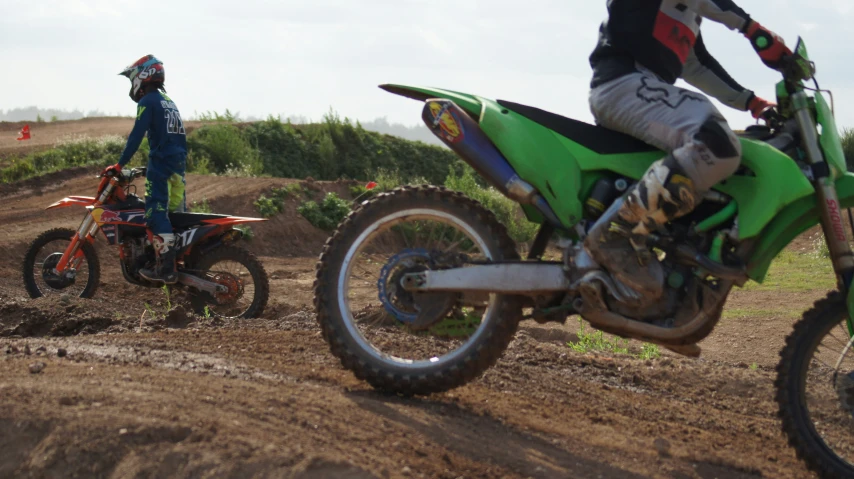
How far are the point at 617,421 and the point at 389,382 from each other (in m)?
1.16

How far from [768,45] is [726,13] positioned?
237mm

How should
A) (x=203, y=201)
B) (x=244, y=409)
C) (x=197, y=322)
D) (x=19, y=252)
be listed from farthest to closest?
(x=203, y=201) < (x=19, y=252) < (x=197, y=322) < (x=244, y=409)

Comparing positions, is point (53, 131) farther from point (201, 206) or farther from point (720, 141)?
point (720, 141)

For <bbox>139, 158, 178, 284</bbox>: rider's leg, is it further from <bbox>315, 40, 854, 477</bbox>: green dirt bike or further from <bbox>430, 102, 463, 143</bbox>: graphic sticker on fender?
<bbox>430, 102, 463, 143</bbox>: graphic sticker on fender

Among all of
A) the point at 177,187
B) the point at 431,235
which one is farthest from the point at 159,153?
the point at 431,235

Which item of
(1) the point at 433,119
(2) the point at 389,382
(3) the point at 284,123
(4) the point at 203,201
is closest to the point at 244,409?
(2) the point at 389,382

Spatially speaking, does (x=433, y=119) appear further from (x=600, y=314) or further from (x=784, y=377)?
(x=784, y=377)

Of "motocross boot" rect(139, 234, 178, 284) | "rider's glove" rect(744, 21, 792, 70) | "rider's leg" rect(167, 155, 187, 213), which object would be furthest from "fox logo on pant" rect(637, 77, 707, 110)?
"rider's leg" rect(167, 155, 187, 213)

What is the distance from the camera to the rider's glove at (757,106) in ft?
14.8

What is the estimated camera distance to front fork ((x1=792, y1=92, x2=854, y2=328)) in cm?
388

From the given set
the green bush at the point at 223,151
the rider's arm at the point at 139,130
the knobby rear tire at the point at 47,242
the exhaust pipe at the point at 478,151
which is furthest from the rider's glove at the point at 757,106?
the green bush at the point at 223,151

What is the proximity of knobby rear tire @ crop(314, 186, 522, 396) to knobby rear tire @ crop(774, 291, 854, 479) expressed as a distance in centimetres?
122

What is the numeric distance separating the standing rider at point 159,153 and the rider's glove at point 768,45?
561 cm

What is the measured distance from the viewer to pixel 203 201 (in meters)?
12.5
